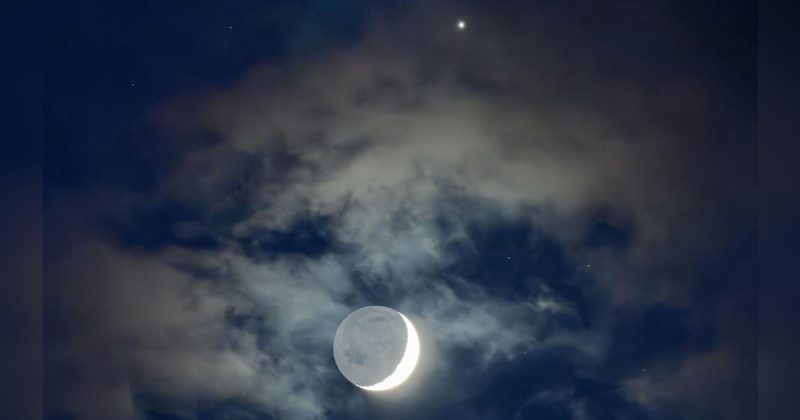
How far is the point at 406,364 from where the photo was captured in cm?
1224

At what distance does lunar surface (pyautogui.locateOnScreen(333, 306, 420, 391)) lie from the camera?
1209cm

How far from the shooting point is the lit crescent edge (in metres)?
12.1

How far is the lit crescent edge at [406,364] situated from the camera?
12125 millimetres

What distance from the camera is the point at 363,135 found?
1184 centimetres

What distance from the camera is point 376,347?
12.1 m

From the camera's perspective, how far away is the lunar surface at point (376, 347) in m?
12.1

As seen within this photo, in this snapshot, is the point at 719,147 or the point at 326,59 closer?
the point at 719,147

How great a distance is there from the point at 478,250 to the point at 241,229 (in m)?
5.09

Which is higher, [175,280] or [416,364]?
[175,280]

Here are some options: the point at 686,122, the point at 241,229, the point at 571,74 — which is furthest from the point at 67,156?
the point at 686,122

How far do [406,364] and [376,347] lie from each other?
29.7 inches

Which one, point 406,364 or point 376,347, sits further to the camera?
point 406,364

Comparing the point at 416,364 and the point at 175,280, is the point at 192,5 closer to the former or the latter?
the point at 175,280

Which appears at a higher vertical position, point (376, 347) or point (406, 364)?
point (376, 347)
